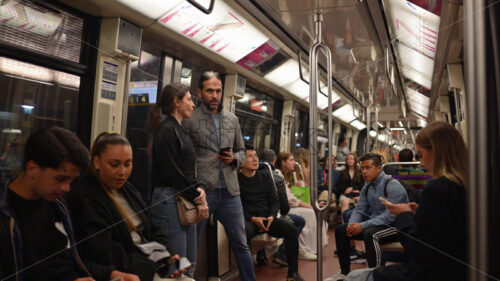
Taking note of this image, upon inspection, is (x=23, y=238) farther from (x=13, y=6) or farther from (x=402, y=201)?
(x=402, y=201)

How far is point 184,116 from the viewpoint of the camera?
1.02 metres

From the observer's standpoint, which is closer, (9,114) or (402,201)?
(9,114)

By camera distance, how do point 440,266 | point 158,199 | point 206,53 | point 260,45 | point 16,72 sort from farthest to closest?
point 260,45, point 206,53, point 158,199, point 440,266, point 16,72

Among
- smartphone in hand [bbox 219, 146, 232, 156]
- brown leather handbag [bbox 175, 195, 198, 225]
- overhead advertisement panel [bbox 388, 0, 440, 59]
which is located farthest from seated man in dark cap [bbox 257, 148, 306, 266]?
overhead advertisement panel [bbox 388, 0, 440, 59]

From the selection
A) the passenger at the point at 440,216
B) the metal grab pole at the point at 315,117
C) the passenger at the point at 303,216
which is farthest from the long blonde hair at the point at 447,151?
the passenger at the point at 303,216

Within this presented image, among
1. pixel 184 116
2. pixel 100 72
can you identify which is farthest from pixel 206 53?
pixel 100 72

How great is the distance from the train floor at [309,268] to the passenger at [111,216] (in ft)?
1.63

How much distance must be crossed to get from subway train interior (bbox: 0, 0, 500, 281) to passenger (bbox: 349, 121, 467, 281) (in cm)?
5

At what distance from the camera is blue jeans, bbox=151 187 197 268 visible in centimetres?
96

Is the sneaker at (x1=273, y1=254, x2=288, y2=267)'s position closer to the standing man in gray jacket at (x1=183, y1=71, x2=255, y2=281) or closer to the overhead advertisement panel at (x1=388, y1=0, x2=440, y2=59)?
the standing man in gray jacket at (x1=183, y1=71, x2=255, y2=281)

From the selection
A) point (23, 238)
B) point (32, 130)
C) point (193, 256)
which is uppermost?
point (32, 130)

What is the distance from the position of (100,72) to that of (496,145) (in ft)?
2.48

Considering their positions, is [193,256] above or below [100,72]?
below

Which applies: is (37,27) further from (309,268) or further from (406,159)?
(309,268)
